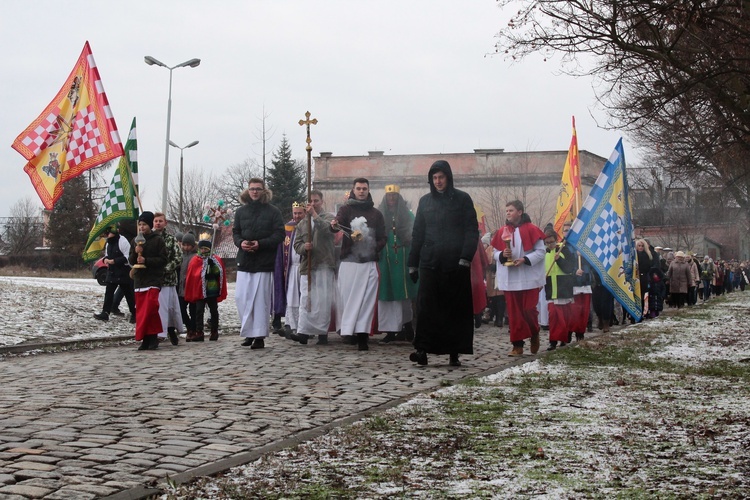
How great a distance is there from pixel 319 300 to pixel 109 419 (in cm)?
694

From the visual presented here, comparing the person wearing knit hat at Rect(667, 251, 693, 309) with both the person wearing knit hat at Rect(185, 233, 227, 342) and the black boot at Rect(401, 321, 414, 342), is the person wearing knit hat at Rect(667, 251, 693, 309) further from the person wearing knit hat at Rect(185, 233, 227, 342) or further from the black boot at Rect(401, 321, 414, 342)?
the person wearing knit hat at Rect(185, 233, 227, 342)

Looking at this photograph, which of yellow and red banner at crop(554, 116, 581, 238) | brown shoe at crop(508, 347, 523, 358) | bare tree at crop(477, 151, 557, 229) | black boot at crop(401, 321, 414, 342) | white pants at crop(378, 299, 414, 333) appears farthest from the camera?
bare tree at crop(477, 151, 557, 229)

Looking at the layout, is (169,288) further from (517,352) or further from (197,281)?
(517,352)

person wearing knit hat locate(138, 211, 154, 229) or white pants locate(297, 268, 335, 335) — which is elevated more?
person wearing knit hat locate(138, 211, 154, 229)

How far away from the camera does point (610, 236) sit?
13219mm

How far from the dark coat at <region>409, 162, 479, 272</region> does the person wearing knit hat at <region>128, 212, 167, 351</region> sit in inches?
161

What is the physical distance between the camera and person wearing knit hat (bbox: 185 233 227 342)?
14797 mm

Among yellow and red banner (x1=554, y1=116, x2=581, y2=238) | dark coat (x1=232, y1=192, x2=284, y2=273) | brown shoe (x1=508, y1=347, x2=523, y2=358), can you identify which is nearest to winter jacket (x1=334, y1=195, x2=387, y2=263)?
dark coat (x1=232, y1=192, x2=284, y2=273)

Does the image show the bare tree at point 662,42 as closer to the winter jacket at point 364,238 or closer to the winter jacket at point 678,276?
the winter jacket at point 364,238

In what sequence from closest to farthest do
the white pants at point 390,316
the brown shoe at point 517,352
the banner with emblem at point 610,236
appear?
the brown shoe at point 517,352 < the banner with emblem at point 610,236 < the white pants at point 390,316

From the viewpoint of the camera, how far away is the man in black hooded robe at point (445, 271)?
1055cm

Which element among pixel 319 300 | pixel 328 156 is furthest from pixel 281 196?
pixel 319 300

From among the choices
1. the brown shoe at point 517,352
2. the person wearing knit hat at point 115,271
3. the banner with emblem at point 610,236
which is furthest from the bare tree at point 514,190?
the brown shoe at point 517,352

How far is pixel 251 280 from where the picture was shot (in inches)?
516
